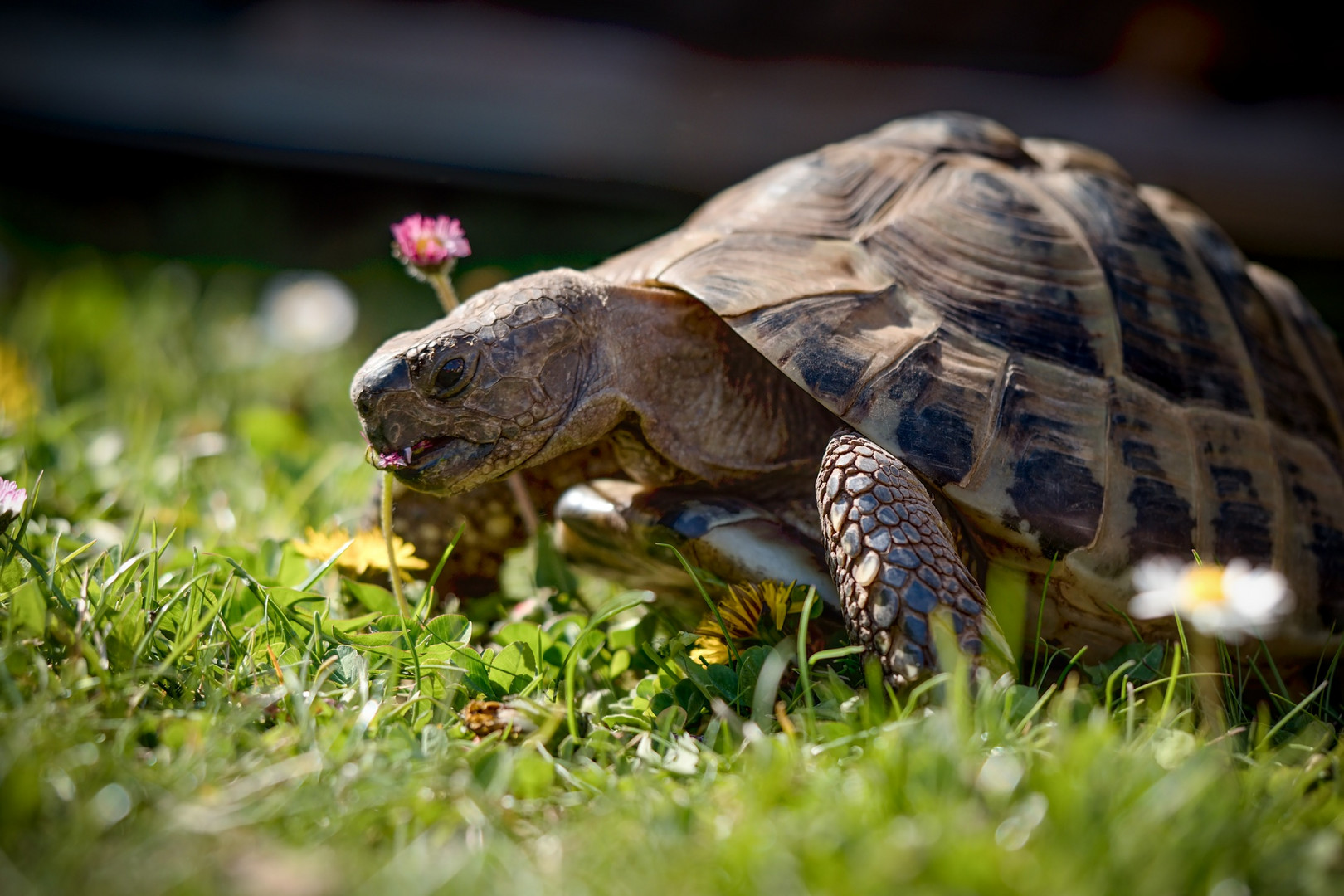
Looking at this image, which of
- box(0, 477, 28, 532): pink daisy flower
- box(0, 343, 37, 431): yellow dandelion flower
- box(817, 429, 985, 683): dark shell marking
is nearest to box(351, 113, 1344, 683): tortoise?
box(817, 429, 985, 683): dark shell marking

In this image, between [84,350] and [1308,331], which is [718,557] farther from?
[84,350]

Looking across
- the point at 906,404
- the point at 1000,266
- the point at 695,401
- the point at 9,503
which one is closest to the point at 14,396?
the point at 9,503

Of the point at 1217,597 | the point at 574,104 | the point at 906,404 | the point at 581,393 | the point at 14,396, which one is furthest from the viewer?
the point at 574,104

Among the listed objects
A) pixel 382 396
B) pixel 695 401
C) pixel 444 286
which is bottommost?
pixel 695 401

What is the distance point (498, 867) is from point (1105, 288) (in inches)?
75.4

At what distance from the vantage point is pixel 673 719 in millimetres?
1987

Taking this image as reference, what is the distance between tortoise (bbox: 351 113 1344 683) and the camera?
2.06 m

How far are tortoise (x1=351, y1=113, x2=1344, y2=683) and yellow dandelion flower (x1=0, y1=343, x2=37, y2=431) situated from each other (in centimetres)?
164

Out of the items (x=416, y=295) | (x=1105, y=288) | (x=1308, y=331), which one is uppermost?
(x=1105, y=288)

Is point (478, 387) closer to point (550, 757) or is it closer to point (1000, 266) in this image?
point (550, 757)

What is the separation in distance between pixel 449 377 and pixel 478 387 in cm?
6

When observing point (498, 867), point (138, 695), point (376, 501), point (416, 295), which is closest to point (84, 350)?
point (416, 295)

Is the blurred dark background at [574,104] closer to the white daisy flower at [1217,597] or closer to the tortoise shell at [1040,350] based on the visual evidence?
the tortoise shell at [1040,350]

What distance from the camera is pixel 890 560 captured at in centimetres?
192
